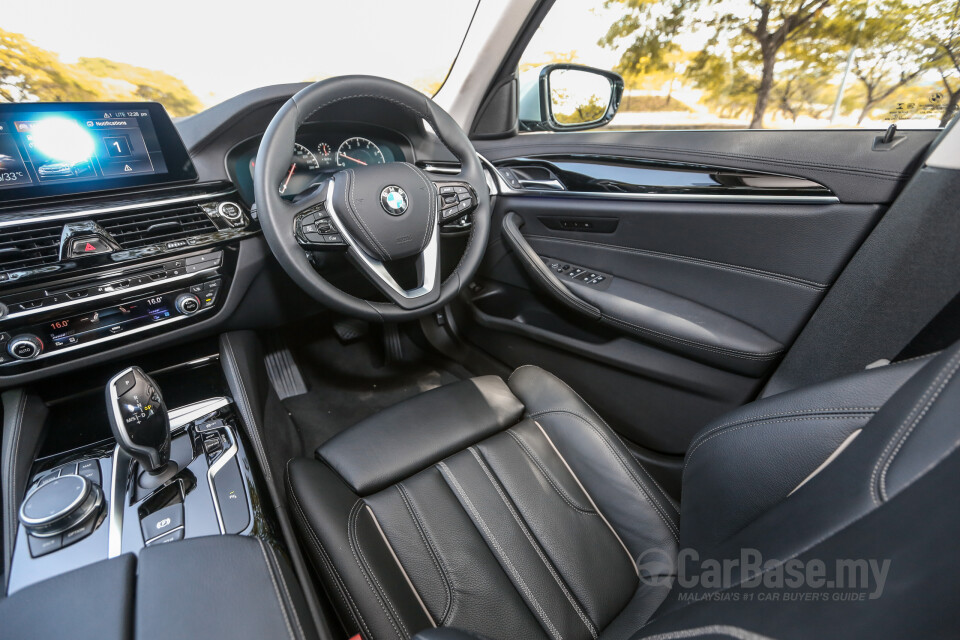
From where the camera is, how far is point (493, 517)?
0.95 m

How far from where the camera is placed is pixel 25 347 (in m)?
1.03

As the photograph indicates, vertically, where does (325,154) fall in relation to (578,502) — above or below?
above

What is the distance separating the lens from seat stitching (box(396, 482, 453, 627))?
0.83m

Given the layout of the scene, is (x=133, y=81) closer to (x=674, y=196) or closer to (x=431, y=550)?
(x=431, y=550)

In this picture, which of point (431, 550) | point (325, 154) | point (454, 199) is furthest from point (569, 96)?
point (431, 550)

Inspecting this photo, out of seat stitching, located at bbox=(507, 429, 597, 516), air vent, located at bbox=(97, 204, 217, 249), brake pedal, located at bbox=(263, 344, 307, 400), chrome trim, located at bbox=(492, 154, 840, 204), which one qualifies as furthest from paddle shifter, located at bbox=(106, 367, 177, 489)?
chrome trim, located at bbox=(492, 154, 840, 204)

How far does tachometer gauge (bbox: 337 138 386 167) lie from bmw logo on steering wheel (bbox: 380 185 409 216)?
368mm

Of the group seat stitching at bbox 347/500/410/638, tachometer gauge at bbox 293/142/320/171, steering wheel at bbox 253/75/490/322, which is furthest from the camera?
tachometer gauge at bbox 293/142/320/171

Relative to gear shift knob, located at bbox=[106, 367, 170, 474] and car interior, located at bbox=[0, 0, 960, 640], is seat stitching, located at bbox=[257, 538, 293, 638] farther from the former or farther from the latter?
gear shift knob, located at bbox=[106, 367, 170, 474]

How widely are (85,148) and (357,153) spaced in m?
0.69

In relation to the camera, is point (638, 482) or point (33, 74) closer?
point (638, 482)

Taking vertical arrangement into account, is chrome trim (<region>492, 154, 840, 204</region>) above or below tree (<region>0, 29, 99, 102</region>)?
below

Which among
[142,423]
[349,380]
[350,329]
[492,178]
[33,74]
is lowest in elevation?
[349,380]

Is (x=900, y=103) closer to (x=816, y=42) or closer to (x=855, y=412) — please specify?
(x=816, y=42)
